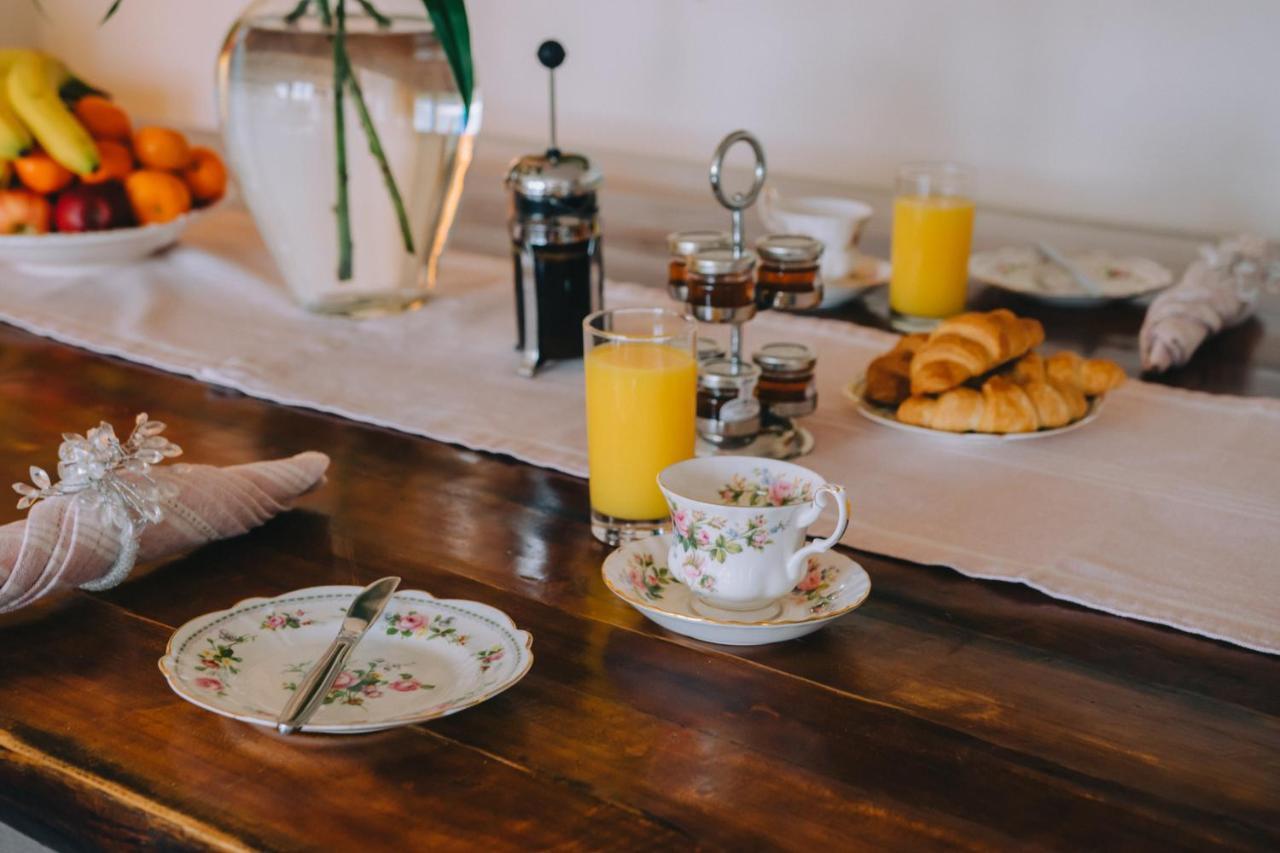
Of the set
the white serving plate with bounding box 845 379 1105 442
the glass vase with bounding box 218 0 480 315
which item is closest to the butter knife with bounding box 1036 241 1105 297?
the white serving plate with bounding box 845 379 1105 442

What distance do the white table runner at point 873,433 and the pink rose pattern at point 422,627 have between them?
0.21 meters

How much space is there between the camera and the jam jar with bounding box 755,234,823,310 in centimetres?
109

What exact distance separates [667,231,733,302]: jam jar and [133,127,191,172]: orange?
80 centimetres

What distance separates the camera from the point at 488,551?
0.95 m

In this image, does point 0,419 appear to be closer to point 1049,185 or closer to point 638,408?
point 638,408

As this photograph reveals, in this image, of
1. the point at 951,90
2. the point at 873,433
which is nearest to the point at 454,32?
the point at 873,433

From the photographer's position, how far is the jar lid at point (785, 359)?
1.11m

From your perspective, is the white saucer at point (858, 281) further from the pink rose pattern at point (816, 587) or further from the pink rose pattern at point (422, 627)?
the pink rose pattern at point (422, 627)

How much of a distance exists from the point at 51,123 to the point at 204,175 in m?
0.18

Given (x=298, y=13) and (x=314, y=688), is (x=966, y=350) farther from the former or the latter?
(x=298, y=13)

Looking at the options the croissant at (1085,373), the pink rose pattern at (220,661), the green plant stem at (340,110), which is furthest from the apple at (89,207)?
the croissant at (1085,373)

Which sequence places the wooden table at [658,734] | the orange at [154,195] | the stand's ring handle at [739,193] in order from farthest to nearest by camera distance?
the orange at [154,195] → the stand's ring handle at [739,193] → the wooden table at [658,734]

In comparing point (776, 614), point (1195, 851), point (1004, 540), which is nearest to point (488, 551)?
point (776, 614)

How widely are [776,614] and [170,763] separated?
0.35 metres
